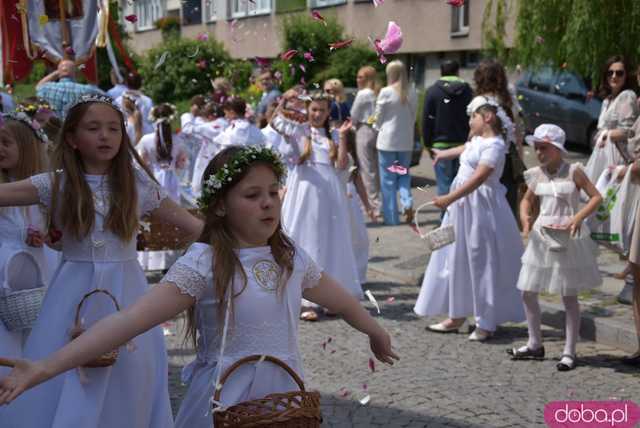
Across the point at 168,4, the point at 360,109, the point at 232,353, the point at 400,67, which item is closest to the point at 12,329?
the point at 232,353

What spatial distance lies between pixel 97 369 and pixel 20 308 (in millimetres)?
877

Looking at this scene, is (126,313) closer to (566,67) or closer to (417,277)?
(417,277)

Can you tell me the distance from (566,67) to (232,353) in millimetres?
Answer: 14353

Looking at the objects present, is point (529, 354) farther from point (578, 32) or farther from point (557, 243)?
point (578, 32)

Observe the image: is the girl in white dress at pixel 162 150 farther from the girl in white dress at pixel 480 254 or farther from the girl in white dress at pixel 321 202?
the girl in white dress at pixel 480 254

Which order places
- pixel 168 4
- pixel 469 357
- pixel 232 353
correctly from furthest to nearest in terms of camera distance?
pixel 168 4
pixel 469 357
pixel 232 353

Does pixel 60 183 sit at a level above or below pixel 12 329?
above

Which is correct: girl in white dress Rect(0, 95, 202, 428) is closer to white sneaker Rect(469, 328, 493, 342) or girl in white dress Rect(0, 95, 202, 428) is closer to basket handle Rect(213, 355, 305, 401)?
basket handle Rect(213, 355, 305, 401)

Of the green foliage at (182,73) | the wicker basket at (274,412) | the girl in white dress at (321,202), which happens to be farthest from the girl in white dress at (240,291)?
the green foliage at (182,73)

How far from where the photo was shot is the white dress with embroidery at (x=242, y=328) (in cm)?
366

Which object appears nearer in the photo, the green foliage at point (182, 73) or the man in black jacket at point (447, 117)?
the man in black jacket at point (447, 117)

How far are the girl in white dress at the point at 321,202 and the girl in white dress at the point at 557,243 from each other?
2158 millimetres

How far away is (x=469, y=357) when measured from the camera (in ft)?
25.1

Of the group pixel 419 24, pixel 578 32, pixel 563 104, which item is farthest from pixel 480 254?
pixel 419 24
